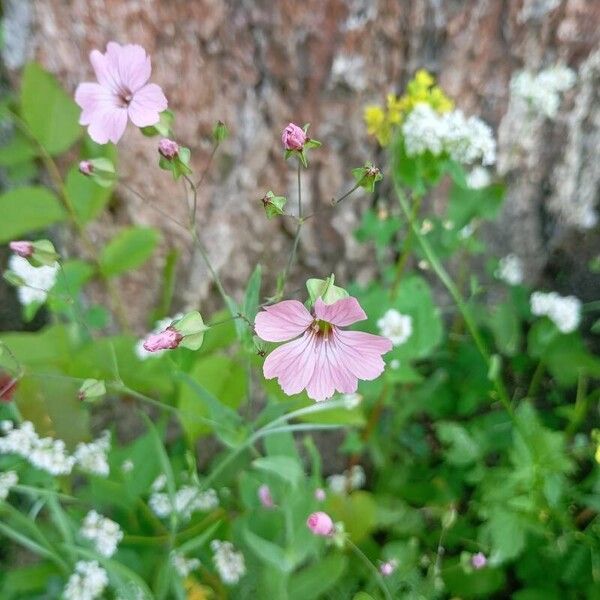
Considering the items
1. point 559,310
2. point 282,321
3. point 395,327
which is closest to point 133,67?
point 282,321

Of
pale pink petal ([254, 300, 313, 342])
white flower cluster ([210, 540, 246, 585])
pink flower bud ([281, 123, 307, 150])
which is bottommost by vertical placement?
white flower cluster ([210, 540, 246, 585])

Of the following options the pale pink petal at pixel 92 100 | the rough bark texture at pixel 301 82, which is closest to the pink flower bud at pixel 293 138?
the pale pink petal at pixel 92 100

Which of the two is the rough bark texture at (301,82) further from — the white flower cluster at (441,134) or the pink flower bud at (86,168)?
the pink flower bud at (86,168)

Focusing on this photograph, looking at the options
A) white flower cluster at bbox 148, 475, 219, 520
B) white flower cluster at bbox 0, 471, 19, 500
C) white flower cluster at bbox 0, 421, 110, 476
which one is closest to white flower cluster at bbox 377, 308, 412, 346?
white flower cluster at bbox 148, 475, 219, 520

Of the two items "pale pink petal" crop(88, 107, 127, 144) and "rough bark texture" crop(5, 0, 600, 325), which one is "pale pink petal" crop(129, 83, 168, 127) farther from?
"rough bark texture" crop(5, 0, 600, 325)

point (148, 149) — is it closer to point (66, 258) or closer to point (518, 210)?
point (66, 258)
